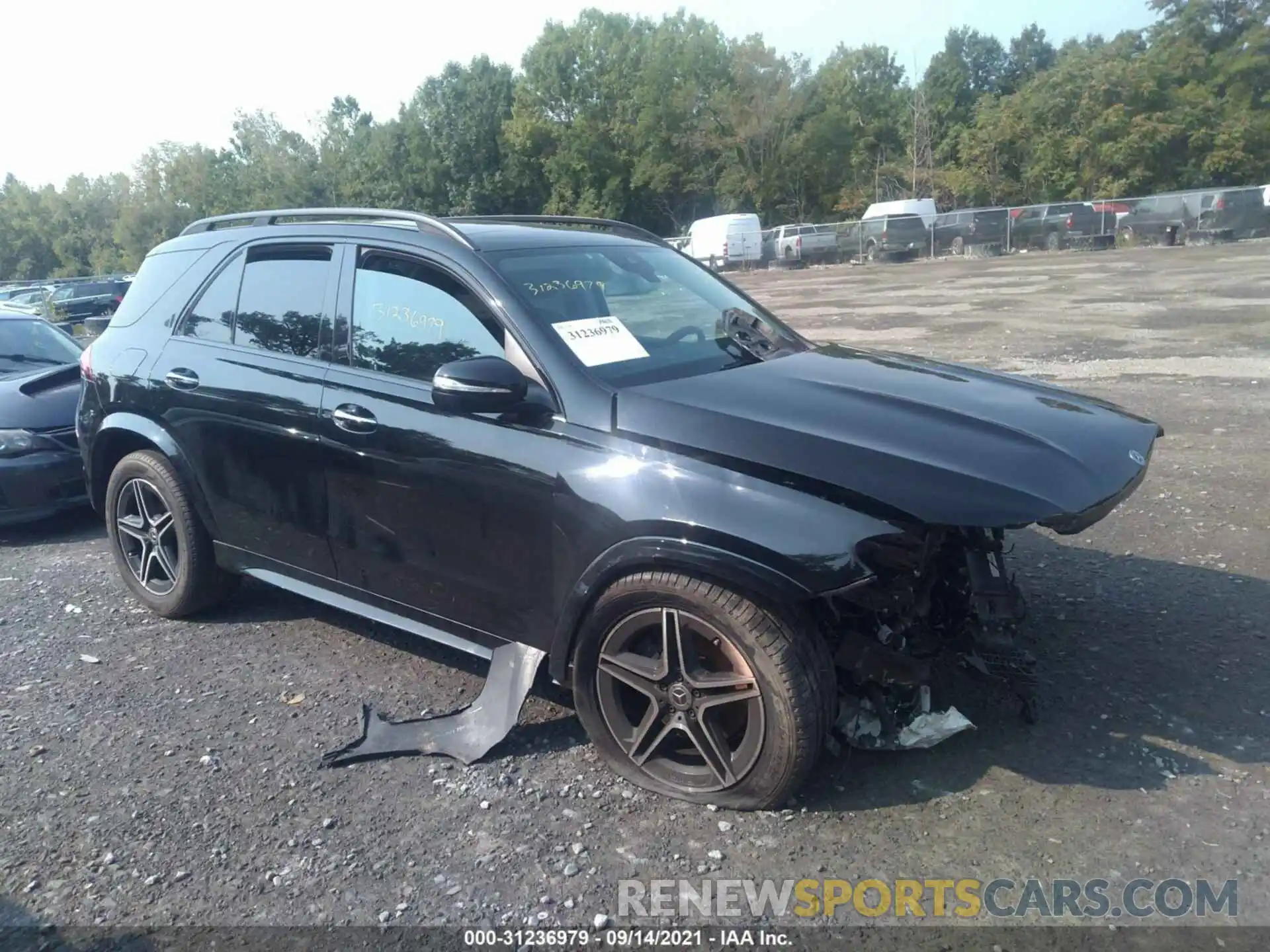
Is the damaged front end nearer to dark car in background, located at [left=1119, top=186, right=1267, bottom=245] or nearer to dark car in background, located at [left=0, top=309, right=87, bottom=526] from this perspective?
dark car in background, located at [left=0, top=309, right=87, bottom=526]

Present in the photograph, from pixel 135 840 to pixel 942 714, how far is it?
2.80m

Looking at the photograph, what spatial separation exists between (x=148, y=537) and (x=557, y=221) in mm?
2681

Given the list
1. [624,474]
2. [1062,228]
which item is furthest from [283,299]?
[1062,228]

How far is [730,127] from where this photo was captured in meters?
64.6

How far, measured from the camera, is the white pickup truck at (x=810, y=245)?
38.4 m

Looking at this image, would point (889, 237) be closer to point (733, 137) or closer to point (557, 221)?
point (733, 137)

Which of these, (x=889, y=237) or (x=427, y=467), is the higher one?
(x=889, y=237)

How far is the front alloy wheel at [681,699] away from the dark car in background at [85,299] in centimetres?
2674

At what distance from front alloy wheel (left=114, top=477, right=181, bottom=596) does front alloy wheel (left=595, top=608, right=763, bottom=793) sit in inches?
108

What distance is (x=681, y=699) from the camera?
3.29 meters

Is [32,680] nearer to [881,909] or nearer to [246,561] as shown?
[246,561]

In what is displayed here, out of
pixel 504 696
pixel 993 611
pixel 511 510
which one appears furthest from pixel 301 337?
pixel 993 611

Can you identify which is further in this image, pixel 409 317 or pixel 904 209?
pixel 904 209

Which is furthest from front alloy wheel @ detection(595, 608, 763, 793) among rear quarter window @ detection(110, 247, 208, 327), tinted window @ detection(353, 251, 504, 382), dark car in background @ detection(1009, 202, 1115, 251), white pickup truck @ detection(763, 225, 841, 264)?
white pickup truck @ detection(763, 225, 841, 264)
